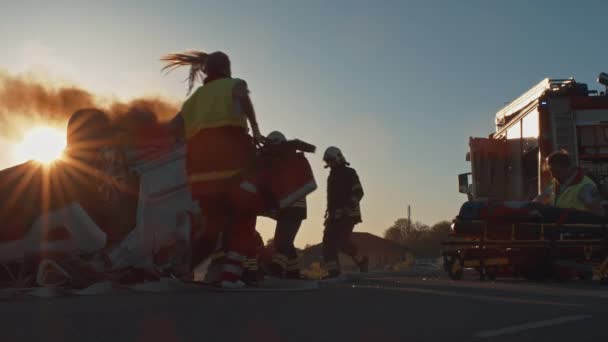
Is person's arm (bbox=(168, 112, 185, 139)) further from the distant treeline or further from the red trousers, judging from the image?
the distant treeline

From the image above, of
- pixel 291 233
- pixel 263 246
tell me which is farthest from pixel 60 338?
pixel 263 246

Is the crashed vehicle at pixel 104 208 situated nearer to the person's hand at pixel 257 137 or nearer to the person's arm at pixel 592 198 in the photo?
the person's hand at pixel 257 137

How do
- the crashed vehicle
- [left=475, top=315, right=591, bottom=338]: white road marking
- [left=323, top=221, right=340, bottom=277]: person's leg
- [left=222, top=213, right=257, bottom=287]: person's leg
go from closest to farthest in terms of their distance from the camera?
[left=475, top=315, right=591, bottom=338]: white road marking → the crashed vehicle → [left=222, top=213, right=257, bottom=287]: person's leg → [left=323, top=221, right=340, bottom=277]: person's leg

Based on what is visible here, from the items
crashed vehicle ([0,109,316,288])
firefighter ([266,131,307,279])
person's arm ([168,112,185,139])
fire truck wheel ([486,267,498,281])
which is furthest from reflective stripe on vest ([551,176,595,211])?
person's arm ([168,112,185,139])

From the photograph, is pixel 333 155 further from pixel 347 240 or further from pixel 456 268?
pixel 456 268

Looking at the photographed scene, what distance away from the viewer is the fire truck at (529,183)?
28.9ft

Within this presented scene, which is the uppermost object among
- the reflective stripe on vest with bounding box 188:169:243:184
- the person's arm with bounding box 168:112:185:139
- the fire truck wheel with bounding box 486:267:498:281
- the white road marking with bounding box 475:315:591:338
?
the person's arm with bounding box 168:112:185:139

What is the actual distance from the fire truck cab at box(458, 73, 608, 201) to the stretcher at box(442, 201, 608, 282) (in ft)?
11.7

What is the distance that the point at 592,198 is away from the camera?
30.2ft

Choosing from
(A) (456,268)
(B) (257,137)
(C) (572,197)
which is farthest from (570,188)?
(B) (257,137)

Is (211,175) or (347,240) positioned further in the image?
(347,240)

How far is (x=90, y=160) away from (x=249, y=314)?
143 inches

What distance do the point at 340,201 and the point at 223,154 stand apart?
485 cm

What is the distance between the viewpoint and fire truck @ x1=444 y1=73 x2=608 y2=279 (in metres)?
8.82
